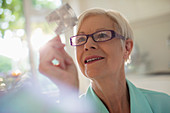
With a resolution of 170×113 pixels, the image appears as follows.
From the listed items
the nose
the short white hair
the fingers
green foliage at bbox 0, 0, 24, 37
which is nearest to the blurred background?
green foliage at bbox 0, 0, 24, 37

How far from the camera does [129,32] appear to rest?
34.0 inches

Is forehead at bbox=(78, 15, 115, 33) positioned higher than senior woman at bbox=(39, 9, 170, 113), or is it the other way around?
forehead at bbox=(78, 15, 115, 33)

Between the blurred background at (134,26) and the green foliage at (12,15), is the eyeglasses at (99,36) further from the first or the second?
the green foliage at (12,15)

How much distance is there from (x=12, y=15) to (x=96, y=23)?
65.6 inches

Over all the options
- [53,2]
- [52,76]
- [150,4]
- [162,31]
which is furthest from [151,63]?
[52,76]

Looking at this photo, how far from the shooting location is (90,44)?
0.71 meters

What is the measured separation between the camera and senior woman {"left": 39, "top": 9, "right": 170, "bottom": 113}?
72 cm

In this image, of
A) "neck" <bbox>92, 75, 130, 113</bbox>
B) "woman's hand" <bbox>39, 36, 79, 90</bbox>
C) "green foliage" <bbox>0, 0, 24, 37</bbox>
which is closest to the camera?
"woman's hand" <bbox>39, 36, 79, 90</bbox>

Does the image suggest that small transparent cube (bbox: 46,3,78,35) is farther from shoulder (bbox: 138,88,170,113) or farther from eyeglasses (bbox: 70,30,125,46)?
shoulder (bbox: 138,88,170,113)

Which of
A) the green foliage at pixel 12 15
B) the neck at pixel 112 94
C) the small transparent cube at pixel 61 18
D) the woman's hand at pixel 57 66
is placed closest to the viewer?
the woman's hand at pixel 57 66

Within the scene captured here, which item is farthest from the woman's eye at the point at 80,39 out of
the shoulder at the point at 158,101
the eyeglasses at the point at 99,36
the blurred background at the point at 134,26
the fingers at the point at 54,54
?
the blurred background at the point at 134,26

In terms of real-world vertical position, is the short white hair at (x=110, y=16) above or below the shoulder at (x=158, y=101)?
above

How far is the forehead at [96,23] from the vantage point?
750 mm

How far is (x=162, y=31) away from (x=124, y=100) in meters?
1.40
